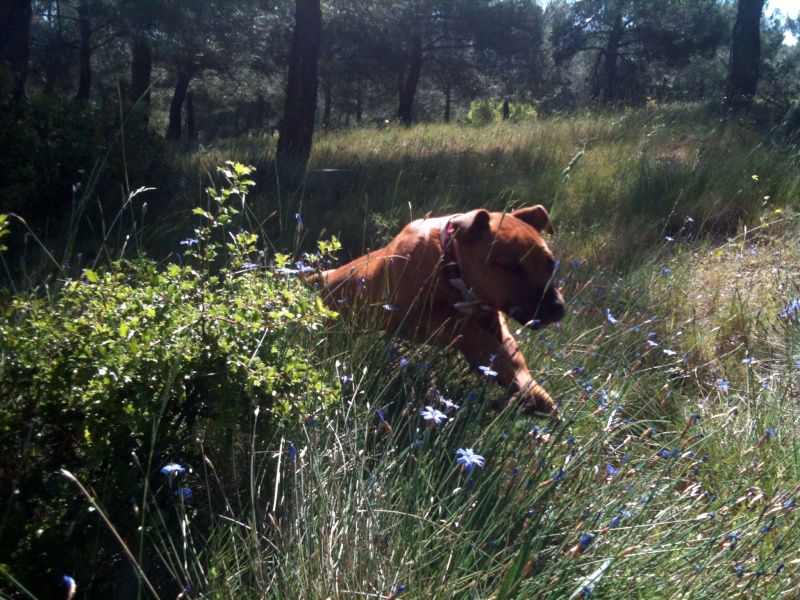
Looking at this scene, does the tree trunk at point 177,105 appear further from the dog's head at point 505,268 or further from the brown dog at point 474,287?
the dog's head at point 505,268

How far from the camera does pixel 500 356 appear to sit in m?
2.92

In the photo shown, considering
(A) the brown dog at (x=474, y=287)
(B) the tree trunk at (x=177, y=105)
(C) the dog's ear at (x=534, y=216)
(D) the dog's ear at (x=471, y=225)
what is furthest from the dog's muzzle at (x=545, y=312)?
(B) the tree trunk at (x=177, y=105)

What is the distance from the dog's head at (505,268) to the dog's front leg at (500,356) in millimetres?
132

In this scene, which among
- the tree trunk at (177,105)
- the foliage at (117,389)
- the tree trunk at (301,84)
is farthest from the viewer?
the tree trunk at (177,105)

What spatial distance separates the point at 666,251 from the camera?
18.1ft

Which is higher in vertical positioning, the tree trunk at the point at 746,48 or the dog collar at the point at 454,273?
the tree trunk at the point at 746,48

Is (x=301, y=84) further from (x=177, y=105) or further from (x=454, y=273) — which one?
(x=177, y=105)

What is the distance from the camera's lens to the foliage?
73.1 inches

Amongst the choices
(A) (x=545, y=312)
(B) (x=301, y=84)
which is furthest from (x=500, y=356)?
(B) (x=301, y=84)

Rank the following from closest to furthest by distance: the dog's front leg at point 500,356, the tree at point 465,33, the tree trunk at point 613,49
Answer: the dog's front leg at point 500,356, the tree at point 465,33, the tree trunk at point 613,49

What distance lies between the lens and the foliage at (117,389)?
1.86 meters

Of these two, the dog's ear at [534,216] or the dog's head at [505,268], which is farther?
the dog's ear at [534,216]

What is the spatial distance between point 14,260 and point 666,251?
15.3ft

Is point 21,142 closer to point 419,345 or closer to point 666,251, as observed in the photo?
point 419,345
